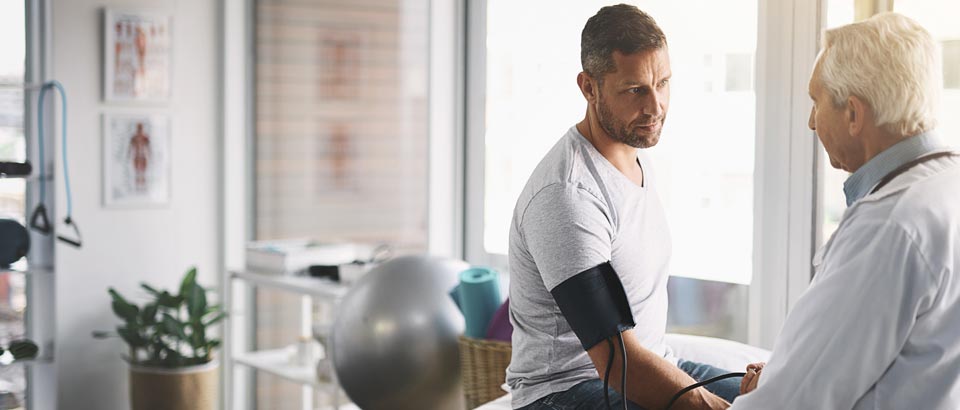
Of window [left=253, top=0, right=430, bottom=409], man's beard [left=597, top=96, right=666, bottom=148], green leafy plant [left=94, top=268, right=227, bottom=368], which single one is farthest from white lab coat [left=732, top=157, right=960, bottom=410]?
green leafy plant [left=94, top=268, right=227, bottom=368]

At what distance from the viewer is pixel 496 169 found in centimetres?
340

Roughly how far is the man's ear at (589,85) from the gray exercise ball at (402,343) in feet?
3.39

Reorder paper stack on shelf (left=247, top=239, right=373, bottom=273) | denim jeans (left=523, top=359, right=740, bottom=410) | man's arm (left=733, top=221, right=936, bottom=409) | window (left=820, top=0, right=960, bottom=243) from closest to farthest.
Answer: man's arm (left=733, top=221, right=936, bottom=409) → denim jeans (left=523, top=359, right=740, bottom=410) → window (left=820, top=0, right=960, bottom=243) → paper stack on shelf (left=247, top=239, right=373, bottom=273)

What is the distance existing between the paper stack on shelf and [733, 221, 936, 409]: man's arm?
217cm

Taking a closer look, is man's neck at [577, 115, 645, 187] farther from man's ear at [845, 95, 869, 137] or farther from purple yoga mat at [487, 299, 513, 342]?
purple yoga mat at [487, 299, 513, 342]

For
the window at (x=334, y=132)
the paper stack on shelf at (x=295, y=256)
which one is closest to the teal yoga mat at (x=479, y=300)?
the paper stack on shelf at (x=295, y=256)

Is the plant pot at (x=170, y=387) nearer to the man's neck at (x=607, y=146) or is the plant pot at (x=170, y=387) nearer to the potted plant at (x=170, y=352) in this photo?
the potted plant at (x=170, y=352)

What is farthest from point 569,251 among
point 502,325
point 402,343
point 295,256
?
point 295,256

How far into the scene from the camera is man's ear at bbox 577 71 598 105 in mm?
1807

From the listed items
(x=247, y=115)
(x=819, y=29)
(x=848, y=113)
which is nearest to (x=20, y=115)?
(x=247, y=115)

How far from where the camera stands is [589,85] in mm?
1819

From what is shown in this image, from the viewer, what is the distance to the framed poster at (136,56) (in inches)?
143

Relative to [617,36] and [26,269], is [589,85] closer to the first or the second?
[617,36]

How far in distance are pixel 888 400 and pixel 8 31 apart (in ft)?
10.6
